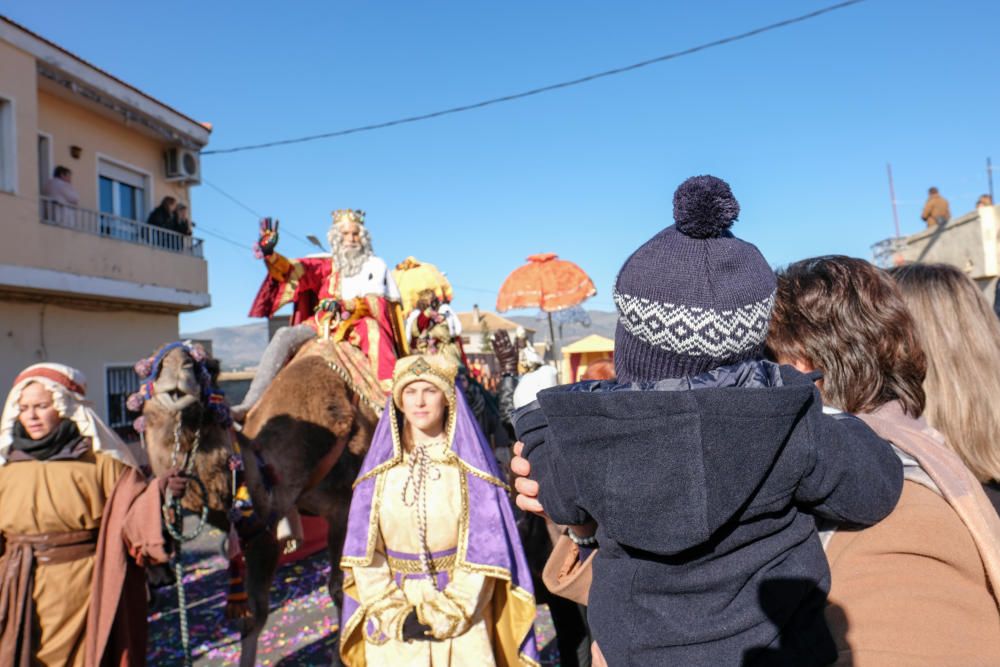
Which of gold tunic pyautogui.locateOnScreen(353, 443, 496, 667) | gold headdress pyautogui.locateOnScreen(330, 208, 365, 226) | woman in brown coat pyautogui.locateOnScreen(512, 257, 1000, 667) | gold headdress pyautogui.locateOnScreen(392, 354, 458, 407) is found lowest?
gold tunic pyautogui.locateOnScreen(353, 443, 496, 667)

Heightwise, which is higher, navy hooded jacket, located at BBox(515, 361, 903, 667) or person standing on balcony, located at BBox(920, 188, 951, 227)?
person standing on balcony, located at BBox(920, 188, 951, 227)

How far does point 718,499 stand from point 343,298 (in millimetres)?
4965

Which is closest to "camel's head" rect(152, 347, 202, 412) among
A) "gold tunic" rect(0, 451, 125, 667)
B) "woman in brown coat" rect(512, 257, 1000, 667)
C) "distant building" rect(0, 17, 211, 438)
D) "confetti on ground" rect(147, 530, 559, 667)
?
"gold tunic" rect(0, 451, 125, 667)

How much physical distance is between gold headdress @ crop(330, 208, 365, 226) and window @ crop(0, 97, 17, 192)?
305 inches

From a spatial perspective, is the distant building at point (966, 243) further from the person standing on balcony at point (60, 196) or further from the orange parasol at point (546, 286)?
the person standing on balcony at point (60, 196)

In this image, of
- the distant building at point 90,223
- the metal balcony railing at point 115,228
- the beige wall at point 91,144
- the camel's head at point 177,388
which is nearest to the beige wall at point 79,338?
the distant building at point 90,223

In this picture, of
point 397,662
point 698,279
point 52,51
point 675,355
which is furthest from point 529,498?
point 52,51

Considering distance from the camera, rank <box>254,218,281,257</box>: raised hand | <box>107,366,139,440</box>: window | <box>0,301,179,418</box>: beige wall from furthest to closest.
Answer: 1. <box>107,366,139,440</box>: window
2. <box>0,301,179,418</box>: beige wall
3. <box>254,218,281,257</box>: raised hand

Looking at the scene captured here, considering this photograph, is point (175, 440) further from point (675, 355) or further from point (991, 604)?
point (991, 604)

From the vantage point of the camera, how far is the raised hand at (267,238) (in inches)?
189

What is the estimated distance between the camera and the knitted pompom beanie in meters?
1.12

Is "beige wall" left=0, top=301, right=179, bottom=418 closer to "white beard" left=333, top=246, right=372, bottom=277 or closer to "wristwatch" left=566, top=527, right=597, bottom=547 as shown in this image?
"white beard" left=333, top=246, right=372, bottom=277

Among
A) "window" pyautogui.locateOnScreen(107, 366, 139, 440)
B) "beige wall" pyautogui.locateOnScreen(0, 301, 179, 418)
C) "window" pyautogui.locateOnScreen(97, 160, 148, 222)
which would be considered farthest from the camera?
"window" pyautogui.locateOnScreen(97, 160, 148, 222)

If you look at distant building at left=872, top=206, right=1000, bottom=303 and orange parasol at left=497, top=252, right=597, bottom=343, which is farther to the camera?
distant building at left=872, top=206, right=1000, bottom=303
